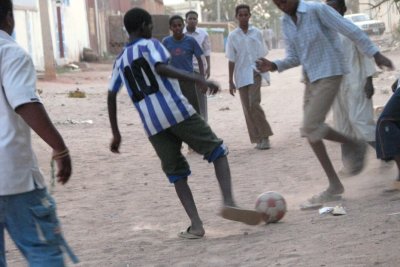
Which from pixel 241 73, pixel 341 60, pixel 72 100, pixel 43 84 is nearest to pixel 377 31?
pixel 43 84

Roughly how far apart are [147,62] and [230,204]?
3.58 ft

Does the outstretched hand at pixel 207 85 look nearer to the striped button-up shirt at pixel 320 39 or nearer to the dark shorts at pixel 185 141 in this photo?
the dark shorts at pixel 185 141

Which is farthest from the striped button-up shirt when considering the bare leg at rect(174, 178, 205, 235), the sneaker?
the sneaker

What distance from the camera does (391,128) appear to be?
5.86m

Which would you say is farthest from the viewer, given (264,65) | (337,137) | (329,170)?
(337,137)

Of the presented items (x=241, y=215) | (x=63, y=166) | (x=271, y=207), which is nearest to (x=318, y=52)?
(x=271, y=207)

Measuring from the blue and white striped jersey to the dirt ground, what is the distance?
2.86 feet

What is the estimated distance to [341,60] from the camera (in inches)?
245

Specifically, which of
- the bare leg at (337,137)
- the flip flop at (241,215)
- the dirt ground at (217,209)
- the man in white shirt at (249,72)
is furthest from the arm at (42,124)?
the man in white shirt at (249,72)

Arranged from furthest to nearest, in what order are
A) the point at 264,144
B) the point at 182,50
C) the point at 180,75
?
the point at 264,144 < the point at 182,50 < the point at 180,75

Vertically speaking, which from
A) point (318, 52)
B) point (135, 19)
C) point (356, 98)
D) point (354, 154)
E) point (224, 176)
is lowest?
point (354, 154)

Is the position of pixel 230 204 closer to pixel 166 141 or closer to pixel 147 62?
pixel 166 141

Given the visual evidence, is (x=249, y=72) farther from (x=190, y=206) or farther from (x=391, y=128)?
(x=190, y=206)

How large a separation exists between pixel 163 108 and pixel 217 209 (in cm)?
160
